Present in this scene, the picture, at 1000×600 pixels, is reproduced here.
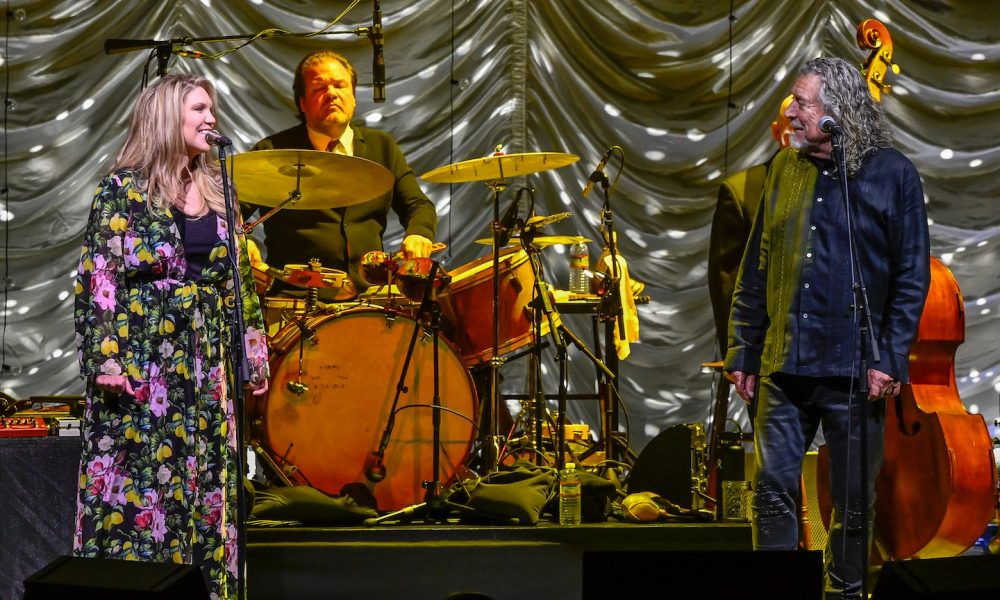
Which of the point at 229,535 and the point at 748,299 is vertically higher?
the point at 748,299

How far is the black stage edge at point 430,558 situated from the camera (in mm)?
4109

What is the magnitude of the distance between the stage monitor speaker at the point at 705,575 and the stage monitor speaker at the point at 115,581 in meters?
0.94

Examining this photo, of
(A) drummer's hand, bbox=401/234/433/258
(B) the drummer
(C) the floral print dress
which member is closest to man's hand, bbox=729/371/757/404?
(C) the floral print dress

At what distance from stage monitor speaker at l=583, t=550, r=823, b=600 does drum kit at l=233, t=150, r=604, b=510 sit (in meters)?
2.04

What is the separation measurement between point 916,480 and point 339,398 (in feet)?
7.81

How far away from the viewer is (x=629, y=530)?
4.30 metres

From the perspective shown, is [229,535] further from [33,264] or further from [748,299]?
[33,264]

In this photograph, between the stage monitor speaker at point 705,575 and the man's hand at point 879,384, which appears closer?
the stage monitor speaker at point 705,575

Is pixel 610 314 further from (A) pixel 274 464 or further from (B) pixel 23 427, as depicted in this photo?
(B) pixel 23 427

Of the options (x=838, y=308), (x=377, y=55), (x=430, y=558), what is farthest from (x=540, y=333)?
(x=838, y=308)

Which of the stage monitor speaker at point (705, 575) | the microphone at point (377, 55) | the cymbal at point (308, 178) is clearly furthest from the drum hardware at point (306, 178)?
the stage monitor speaker at point (705, 575)

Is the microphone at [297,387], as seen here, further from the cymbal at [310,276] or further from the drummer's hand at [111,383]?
the drummer's hand at [111,383]

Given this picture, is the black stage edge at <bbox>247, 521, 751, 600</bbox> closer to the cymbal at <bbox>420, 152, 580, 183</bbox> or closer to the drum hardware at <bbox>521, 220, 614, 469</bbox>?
the drum hardware at <bbox>521, 220, 614, 469</bbox>

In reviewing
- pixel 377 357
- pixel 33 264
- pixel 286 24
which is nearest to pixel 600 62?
pixel 286 24
